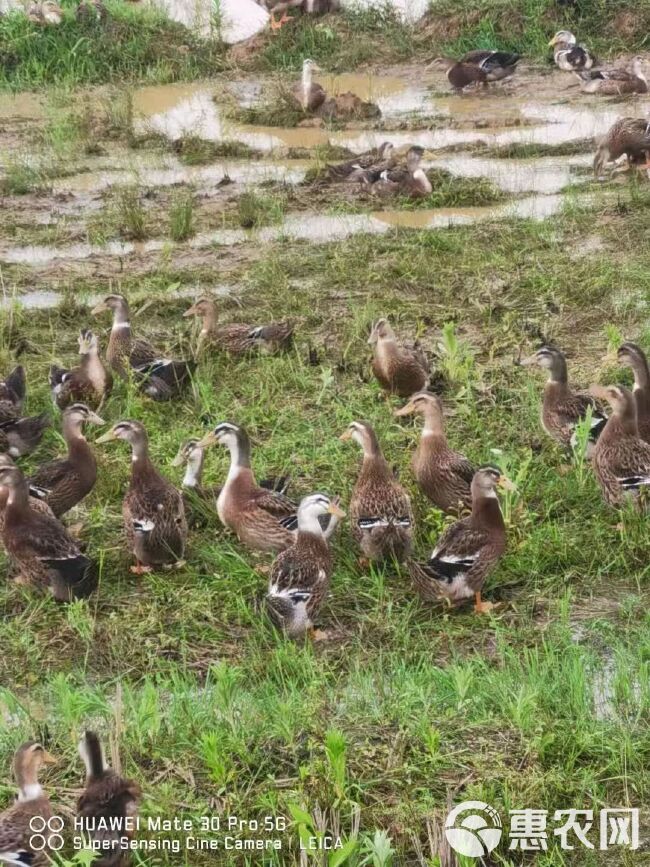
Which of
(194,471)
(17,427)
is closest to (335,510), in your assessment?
(194,471)

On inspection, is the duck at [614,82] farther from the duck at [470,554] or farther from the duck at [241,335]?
the duck at [470,554]

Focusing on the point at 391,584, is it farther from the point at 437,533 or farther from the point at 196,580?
the point at 196,580

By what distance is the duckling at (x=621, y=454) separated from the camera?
6.33 metres

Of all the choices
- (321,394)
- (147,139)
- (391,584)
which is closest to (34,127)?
(147,139)

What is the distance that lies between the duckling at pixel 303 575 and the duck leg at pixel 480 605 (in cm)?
64

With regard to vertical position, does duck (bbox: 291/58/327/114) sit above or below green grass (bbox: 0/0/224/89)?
below

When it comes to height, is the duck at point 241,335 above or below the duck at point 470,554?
above

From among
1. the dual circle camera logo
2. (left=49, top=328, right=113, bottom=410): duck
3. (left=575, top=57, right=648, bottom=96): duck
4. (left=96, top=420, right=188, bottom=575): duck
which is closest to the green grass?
(left=575, top=57, right=648, bottom=96): duck

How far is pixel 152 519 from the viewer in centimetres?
617

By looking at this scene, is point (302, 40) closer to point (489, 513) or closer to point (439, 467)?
point (439, 467)

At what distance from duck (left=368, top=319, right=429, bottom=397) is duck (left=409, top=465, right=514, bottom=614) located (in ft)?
6.24

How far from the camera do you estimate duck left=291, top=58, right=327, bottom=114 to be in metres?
14.4

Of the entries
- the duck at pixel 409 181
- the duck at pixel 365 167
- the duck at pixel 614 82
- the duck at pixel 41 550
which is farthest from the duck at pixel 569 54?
the duck at pixel 41 550

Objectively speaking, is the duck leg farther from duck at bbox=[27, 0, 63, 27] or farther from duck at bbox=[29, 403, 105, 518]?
duck at bbox=[27, 0, 63, 27]
